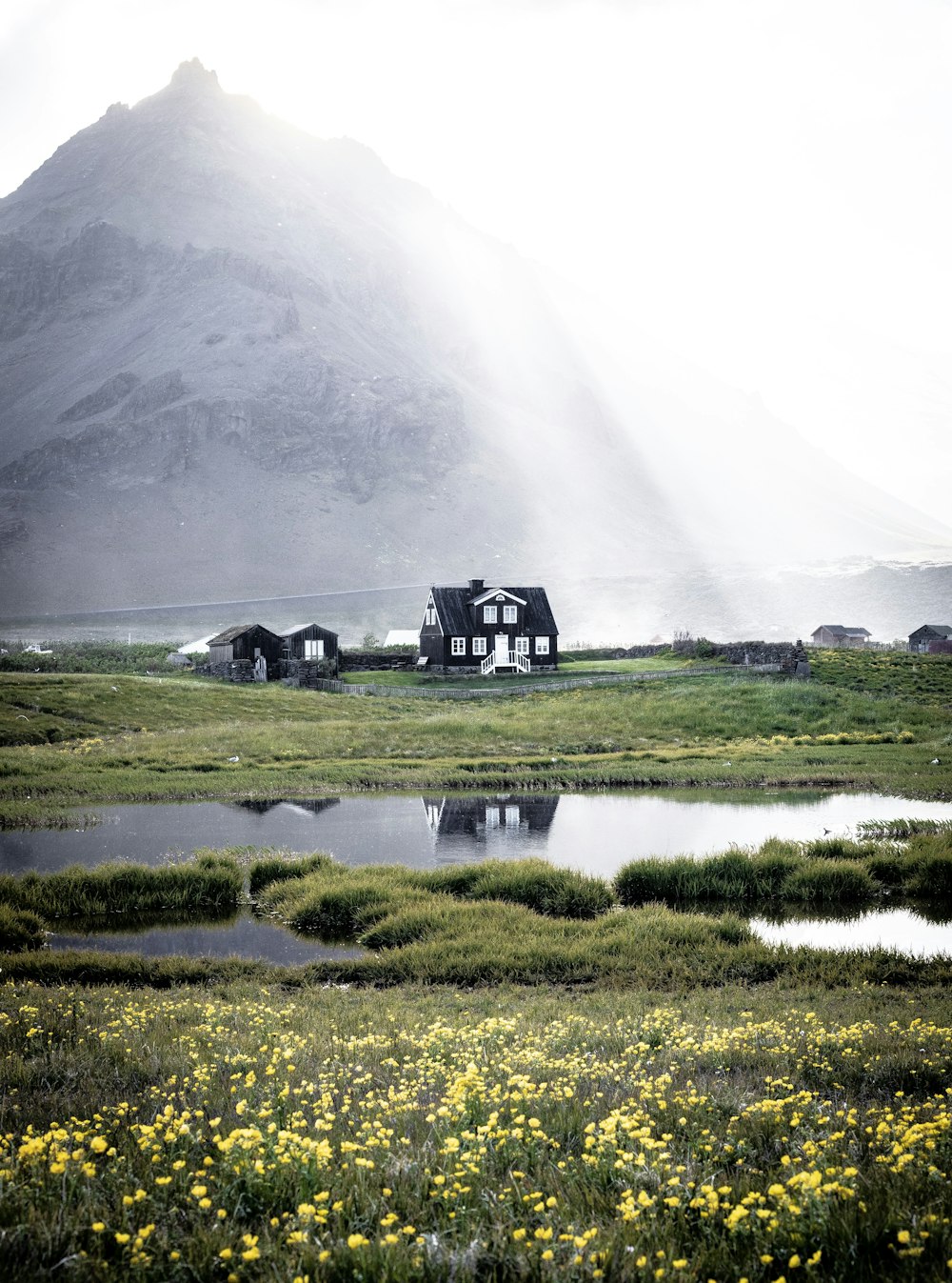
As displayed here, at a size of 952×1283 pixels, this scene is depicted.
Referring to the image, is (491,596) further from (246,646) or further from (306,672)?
(246,646)

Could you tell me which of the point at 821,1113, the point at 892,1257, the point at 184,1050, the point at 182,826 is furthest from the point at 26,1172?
the point at 182,826

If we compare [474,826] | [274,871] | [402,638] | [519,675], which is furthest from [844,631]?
[274,871]

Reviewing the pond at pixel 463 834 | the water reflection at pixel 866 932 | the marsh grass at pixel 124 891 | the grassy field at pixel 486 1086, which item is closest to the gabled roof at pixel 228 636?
the pond at pixel 463 834

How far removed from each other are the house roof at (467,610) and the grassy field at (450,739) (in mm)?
22310

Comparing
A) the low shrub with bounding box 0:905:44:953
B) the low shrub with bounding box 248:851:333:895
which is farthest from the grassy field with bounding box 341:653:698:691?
the low shrub with bounding box 0:905:44:953

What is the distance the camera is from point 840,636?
150250mm

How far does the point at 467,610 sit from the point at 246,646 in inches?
916

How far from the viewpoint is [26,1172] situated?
6.46 metres

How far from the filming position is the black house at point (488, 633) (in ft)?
308

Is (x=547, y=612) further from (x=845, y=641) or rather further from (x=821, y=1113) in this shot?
(x=821, y=1113)

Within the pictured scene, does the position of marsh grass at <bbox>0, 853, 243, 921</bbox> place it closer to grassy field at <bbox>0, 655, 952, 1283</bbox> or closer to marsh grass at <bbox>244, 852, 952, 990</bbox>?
grassy field at <bbox>0, 655, 952, 1283</bbox>

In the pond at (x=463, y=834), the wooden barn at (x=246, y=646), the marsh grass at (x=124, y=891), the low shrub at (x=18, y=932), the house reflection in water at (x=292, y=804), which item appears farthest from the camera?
the wooden barn at (x=246, y=646)

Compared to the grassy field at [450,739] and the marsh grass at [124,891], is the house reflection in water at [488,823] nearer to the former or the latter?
the grassy field at [450,739]

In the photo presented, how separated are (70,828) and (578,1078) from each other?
25084 millimetres
